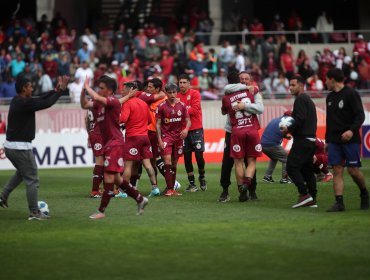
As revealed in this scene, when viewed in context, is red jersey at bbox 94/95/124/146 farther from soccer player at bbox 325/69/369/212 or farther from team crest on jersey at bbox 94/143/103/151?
team crest on jersey at bbox 94/143/103/151

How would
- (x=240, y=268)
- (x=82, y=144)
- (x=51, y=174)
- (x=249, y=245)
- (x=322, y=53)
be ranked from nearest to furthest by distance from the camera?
(x=240, y=268)
(x=249, y=245)
(x=51, y=174)
(x=82, y=144)
(x=322, y=53)

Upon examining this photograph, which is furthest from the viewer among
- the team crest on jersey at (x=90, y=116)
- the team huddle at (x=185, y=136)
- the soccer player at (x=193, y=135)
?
the soccer player at (x=193, y=135)

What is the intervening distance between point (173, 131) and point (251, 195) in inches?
97.5

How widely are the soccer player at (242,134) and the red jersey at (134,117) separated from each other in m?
1.99

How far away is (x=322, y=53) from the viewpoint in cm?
3909

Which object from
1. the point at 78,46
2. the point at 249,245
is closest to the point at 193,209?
the point at 249,245

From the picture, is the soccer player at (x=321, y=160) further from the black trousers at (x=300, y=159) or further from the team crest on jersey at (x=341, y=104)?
the team crest on jersey at (x=341, y=104)

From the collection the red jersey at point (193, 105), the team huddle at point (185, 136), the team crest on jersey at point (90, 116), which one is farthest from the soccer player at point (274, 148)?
the team crest on jersey at point (90, 116)

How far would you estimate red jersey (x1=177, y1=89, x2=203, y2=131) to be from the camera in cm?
2005

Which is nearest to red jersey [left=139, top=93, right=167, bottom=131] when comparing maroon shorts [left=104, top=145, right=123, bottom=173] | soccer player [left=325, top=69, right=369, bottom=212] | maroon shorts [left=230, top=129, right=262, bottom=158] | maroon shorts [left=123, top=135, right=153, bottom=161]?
maroon shorts [left=123, top=135, right=153, bottom=161]

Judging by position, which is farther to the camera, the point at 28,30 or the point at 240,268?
the point at 28,30

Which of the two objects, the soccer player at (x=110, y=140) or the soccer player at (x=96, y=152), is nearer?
the soccer player at (x=110, y=140)

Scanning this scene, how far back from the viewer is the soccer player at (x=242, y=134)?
16.7 m

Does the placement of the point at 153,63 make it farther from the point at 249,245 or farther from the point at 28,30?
the point at 249,245
